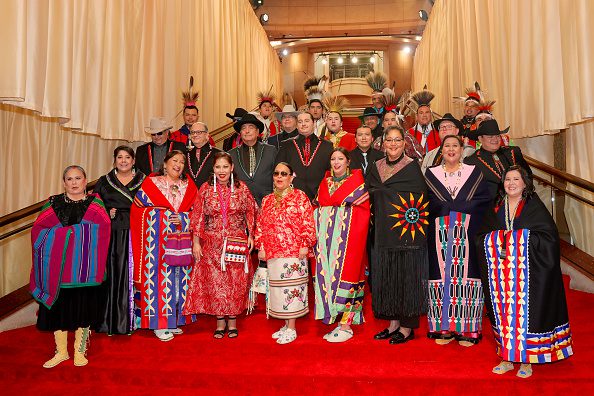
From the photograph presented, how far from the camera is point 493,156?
442cm

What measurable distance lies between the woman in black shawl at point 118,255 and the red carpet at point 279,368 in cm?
15

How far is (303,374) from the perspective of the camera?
333 cm

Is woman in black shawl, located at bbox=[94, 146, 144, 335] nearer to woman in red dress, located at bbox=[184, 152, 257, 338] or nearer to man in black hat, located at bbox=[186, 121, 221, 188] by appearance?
woman in red dress, located at bbox=[184, 152, 257, 338]

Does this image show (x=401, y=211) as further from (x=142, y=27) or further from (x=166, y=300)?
(x=142, y=27)

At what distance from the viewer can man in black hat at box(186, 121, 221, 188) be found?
4988 mm

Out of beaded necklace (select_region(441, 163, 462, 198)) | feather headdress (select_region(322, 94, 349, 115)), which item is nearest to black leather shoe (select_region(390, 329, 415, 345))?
beaded necklace (select_region(441, 163, 462, 198))

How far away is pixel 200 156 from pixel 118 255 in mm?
1342

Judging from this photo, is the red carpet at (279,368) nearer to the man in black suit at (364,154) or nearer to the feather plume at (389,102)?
the man in black suit at (364,154)

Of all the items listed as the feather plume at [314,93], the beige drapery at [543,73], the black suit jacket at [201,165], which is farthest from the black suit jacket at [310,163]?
the feather plume at [314,93]

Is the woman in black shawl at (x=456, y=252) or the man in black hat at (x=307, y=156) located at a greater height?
the man in black hat at (x=307, y=156)

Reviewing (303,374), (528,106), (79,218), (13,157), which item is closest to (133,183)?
(79,218)

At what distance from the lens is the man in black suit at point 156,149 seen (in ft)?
16.6

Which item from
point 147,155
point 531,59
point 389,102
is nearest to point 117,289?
point 147,155

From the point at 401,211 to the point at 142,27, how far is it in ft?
13.3
